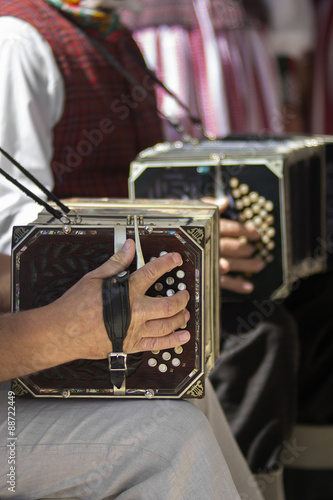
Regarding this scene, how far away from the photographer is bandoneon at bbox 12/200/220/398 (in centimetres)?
100

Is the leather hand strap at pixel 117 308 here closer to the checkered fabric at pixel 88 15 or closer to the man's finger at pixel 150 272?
the man's finger at pixel 150 272

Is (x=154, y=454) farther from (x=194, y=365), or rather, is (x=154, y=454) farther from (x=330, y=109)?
(x=330, y=109)

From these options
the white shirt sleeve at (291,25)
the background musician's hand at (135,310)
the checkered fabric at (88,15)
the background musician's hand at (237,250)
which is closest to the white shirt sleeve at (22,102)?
the checkered fabric at (88,15)

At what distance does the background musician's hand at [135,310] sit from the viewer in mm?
919

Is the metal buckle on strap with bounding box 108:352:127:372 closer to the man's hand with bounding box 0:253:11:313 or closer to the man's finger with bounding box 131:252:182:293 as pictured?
the man's finger with bounding box 131:252:182:293

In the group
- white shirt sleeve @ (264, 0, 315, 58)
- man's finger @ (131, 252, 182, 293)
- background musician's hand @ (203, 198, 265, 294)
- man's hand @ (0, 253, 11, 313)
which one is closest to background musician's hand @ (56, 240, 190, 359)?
man's finger @ (131, 252, 182, 293)

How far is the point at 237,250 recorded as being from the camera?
1475mm

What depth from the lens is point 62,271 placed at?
101 centimetres

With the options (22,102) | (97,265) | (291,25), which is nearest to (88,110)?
(22,102)

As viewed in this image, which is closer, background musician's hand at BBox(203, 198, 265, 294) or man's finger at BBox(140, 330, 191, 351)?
man's finger at BBox(140, 330, 191, 351)

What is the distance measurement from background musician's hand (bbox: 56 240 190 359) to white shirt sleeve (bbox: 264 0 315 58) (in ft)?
6.29

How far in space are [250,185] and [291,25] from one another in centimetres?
140

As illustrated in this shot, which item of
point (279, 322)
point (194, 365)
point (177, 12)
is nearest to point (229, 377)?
point (279, 322)

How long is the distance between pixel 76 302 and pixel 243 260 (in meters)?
0.66
